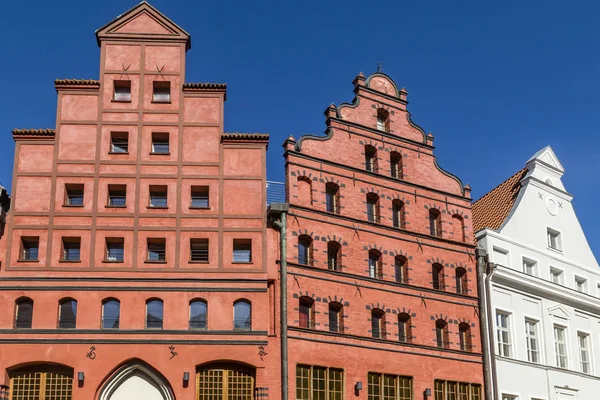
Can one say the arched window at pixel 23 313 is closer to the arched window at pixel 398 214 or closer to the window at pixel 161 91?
the window at pixel 161 91

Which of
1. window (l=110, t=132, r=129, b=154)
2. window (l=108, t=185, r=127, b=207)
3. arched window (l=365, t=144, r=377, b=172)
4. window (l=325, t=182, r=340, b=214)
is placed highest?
arched window (l=365, t=144, r=377, b=172)

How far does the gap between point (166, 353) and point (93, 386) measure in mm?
2815

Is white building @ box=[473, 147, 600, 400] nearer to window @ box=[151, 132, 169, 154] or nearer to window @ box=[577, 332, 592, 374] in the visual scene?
window @ box=[577, 332, 592, 374]

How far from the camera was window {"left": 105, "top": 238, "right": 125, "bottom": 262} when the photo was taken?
3581cm

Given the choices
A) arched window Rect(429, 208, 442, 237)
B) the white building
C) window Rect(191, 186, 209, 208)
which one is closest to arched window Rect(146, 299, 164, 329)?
window Rect(191, 186, 209, 208)

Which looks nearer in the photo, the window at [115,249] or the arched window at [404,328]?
the window at [115,249]

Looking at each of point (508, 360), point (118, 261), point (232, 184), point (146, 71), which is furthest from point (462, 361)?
point (146, 71)

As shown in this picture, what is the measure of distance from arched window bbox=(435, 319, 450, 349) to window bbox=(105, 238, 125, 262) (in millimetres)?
13892

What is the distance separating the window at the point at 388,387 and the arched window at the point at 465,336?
3816mm

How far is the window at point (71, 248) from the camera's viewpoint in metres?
35.7

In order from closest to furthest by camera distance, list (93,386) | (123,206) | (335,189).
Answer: (93,386) → (123,206) → (335,189)

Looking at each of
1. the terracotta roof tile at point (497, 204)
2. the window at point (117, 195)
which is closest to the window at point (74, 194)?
the window at point (117, 195)

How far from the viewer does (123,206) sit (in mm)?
36250

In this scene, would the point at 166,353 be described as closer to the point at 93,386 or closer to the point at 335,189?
the point at 93,386
